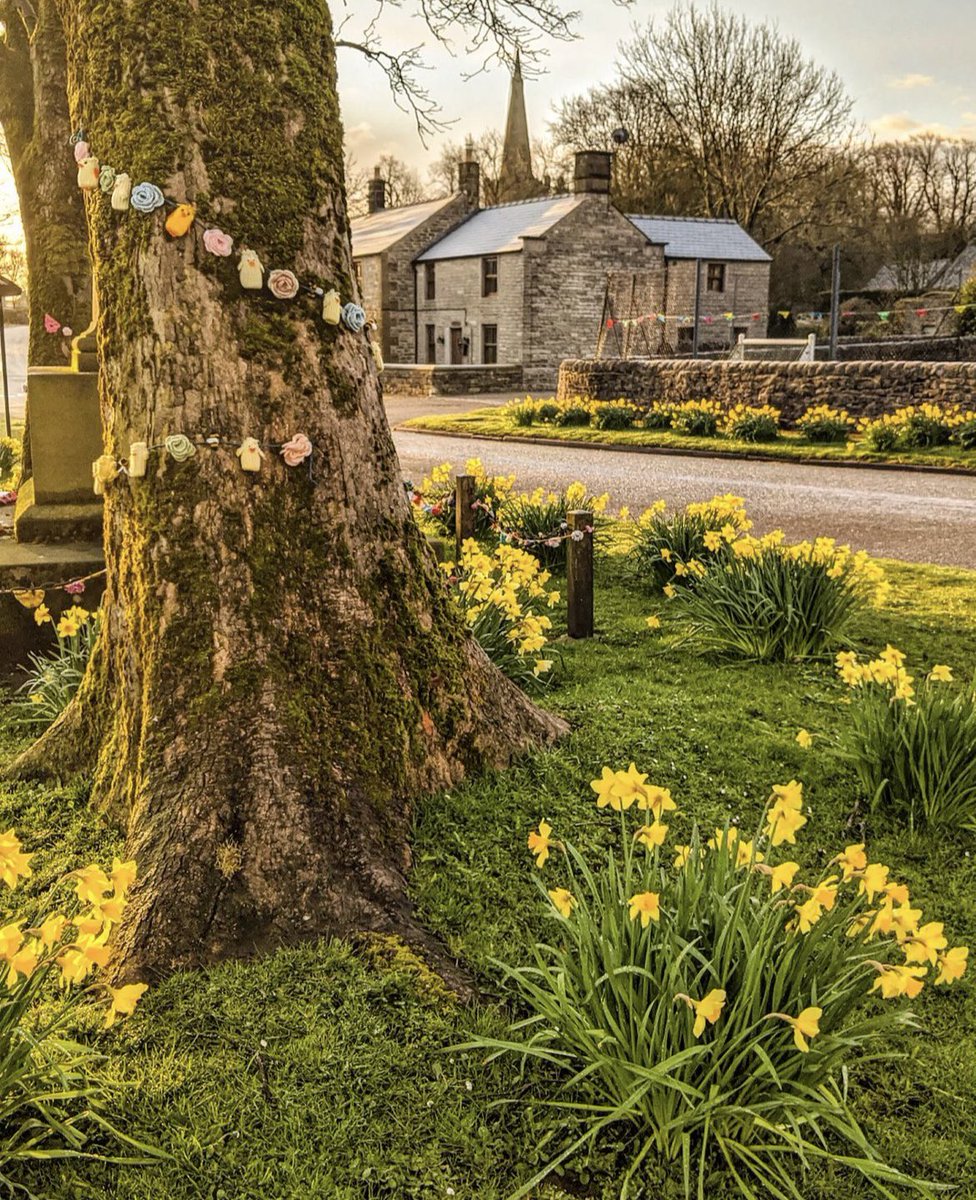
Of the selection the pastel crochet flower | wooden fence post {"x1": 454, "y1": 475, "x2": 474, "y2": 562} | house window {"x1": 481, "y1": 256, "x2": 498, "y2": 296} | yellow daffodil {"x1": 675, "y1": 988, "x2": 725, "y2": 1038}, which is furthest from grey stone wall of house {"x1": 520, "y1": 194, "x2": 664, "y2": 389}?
yellow daffodil {"x1": 675, "y1": 988, "x2": 725, "y2": 1038}

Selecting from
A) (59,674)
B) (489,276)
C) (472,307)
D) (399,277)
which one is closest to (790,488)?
(59,674)

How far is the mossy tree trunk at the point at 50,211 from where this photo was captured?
6.72m

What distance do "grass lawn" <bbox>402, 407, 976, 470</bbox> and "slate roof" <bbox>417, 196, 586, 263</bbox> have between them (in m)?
16.5

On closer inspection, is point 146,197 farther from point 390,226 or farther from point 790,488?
point 390,226

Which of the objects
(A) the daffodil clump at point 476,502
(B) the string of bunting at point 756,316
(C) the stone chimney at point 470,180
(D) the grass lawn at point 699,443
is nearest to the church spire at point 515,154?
(C) the stone chimney at point 470,180

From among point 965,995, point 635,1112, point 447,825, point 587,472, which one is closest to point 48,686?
point 447,825

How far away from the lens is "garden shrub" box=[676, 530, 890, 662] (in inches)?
225

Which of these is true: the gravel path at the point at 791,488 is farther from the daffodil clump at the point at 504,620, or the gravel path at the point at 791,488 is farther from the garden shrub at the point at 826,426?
the daffodil clump at the point at 504,620

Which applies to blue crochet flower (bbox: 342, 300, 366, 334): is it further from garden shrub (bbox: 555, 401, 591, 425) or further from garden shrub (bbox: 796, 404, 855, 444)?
garden shrub (bbox: 555, 401, 591, 425)

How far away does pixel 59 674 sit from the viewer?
477 cm

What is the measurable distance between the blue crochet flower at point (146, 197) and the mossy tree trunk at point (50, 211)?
4220mm

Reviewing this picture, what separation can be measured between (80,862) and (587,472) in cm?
1187

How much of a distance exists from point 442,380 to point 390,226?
1725cm

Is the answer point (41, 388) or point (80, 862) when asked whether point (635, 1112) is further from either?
point (41, 388)
